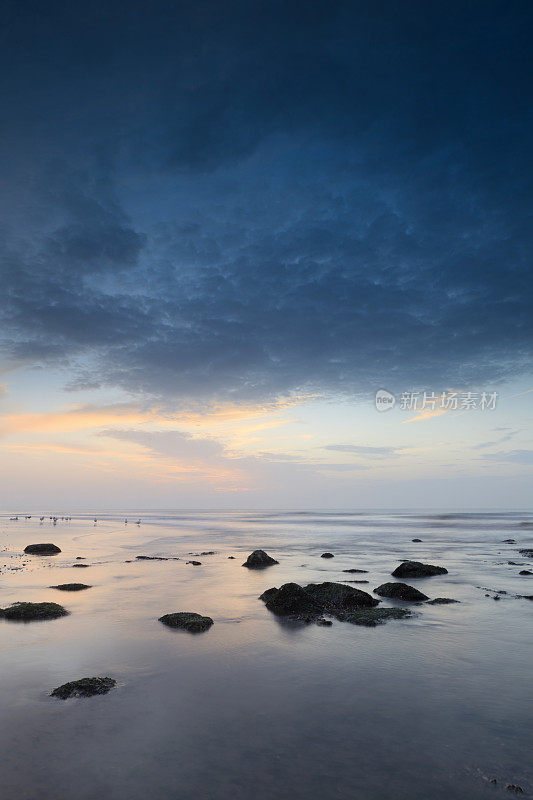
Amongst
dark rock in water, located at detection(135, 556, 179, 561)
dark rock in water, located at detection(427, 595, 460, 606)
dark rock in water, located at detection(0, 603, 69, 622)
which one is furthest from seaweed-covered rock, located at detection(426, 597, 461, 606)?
dark rock in water, located at detection(135, 556, 179, 561)

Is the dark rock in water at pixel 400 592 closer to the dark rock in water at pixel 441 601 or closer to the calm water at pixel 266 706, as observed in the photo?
the dark rock in water at pixel 441 601

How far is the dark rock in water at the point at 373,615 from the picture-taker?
1856 cm

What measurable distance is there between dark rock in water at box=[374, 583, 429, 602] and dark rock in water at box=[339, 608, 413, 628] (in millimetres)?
2692

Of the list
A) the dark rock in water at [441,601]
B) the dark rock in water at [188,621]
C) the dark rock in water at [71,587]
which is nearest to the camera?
the dark rock in water at [188,621]

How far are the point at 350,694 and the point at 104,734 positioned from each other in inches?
254

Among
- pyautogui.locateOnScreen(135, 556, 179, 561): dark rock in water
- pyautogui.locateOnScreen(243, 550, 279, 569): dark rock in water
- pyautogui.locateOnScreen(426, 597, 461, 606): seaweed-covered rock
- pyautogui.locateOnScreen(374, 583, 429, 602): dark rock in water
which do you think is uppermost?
pyautogui.locateOnScreen(374, 583, 429, 602): dark rock in water

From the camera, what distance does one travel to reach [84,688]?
39.7 feet

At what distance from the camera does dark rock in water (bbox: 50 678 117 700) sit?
11.8 metres

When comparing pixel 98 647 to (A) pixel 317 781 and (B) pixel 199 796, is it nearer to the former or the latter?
(B) pixel 199 796

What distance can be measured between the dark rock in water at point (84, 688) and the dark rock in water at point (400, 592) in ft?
52.1

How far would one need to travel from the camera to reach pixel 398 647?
1550cm

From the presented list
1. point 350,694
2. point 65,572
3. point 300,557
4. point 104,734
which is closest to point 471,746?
point 350,694

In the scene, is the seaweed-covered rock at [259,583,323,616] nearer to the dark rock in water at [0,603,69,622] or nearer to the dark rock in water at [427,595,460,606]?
the dark rock in water at [427,595,460,606]

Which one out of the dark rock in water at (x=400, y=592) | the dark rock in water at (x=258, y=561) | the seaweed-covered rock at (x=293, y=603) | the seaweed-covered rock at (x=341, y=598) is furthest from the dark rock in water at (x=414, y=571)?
the seaweed-covered rock at (x=293, y=603)
